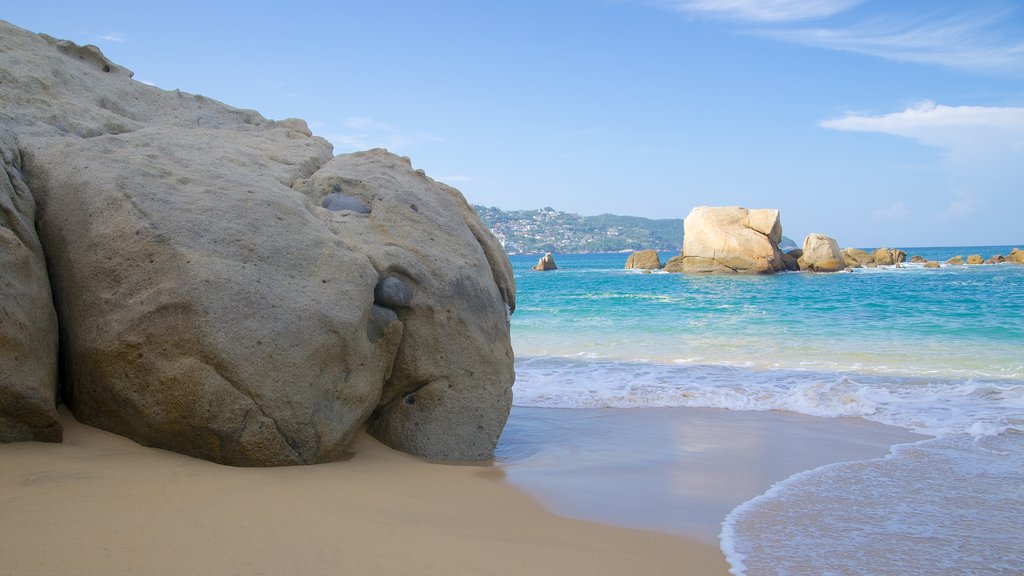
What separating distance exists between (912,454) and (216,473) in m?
5.36

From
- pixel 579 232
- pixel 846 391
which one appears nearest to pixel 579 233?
pixel 579 232

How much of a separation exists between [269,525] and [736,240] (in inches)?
1541

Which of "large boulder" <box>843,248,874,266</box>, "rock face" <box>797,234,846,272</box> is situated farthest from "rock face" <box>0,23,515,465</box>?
"large boulder" <box>843,248,874,266</box>

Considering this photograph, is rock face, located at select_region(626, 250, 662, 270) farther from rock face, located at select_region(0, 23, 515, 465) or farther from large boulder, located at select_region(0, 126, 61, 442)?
large boulder, located at select_region(0, 126, 61, 442)

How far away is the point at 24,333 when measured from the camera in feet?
13.1

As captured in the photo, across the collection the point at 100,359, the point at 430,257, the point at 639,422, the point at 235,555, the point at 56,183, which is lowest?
the point at 639,422

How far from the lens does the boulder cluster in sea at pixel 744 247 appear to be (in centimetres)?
3950

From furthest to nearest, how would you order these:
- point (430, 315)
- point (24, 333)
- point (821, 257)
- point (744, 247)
A: 1. point (821, 257)
2. point (744, 247)
3. point (430, 315)
4. point (24, 333)

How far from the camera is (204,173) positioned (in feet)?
16.7

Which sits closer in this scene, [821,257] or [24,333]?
[24,333]

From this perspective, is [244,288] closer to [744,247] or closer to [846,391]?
[846,391]

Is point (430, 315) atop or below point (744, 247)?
below

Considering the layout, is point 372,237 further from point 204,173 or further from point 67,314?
point 67,314

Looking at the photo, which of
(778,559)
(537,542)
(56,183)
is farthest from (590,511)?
(56,183)
